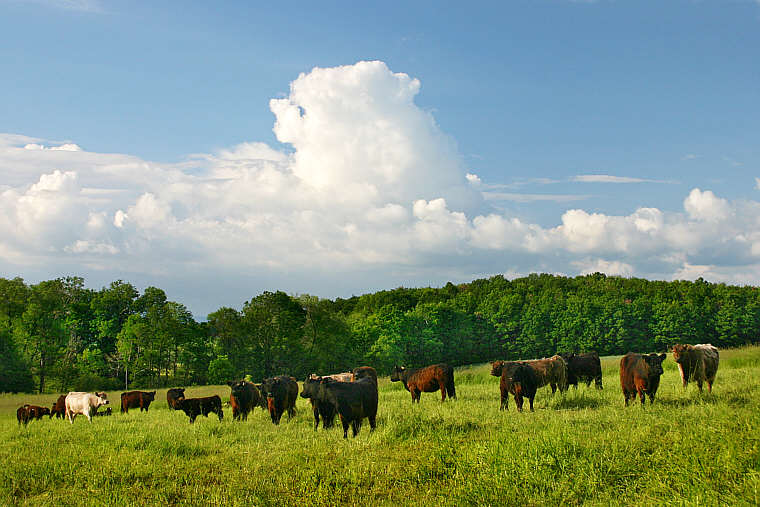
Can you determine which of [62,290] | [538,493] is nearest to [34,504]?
[538,493]

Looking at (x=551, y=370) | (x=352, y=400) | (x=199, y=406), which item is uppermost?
(x=352, y=400)

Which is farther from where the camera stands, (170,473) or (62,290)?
(62,290)

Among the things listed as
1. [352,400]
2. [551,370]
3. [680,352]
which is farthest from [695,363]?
[352,400]

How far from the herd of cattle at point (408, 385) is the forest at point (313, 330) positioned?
4063 centimetres

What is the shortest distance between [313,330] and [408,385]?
173 ft

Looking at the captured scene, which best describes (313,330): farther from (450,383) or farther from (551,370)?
(551,370)

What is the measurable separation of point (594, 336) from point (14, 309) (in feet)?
278

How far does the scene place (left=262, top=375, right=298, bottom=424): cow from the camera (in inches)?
717

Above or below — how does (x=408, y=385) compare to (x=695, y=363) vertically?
below

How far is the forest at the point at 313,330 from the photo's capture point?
6334 cm

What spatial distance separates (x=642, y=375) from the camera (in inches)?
650

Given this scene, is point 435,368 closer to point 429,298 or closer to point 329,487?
point 329,487

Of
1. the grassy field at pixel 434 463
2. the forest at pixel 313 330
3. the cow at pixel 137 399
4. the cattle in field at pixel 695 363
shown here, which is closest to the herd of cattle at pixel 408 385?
the cattle in field at pixel 695 363

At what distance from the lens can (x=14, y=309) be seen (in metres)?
64.1
